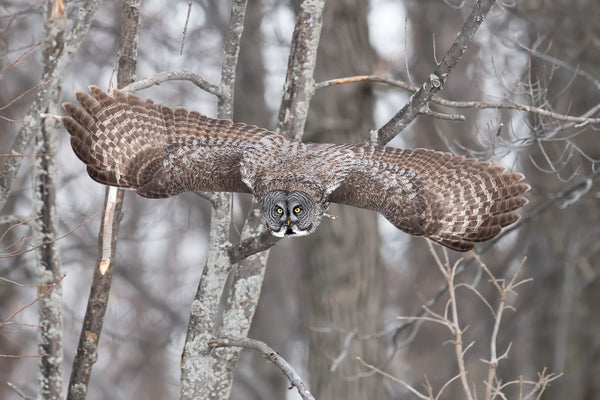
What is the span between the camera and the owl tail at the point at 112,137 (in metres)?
5.56

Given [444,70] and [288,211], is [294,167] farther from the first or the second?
[444,70]

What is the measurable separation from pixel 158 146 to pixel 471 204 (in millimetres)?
2426

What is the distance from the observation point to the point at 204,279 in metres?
5.97

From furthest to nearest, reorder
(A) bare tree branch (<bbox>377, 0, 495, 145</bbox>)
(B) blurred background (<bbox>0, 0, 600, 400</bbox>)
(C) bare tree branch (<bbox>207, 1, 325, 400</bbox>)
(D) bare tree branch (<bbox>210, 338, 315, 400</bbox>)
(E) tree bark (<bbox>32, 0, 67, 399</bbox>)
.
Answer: (B) blurred background (<bbox>0, 0, 600, 400</bbox>), (E) tree bark (<bbox>32, 0, 67, 399</bbox>), (C) bare tree branch (<bbox>207, 1, 325, 400</bbox>), (A) bare tree branch (<bbox>377, 0, 495, 145</bbox>), (D) bare tree branch (<bbox>210, 338, 315, 400</bbox>)

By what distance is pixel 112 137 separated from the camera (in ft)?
18.8

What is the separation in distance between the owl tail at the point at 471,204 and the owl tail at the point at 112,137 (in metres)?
2.21

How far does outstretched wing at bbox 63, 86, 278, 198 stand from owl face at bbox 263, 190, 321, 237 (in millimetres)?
327

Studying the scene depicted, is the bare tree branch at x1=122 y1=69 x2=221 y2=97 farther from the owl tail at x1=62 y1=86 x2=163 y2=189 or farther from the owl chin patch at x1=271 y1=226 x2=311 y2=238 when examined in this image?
the owl chin patch at x1=271 y1=226 x2=311 y2=238

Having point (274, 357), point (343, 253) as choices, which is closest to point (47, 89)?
point (274, 357)

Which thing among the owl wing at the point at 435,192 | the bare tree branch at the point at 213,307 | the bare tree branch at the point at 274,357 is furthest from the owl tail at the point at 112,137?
the owl wing at the point at 435,192

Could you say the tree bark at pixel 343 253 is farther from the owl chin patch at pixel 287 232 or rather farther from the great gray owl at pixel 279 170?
the owl chin patch at pixel 287 232

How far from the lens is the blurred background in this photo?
33.7 feet

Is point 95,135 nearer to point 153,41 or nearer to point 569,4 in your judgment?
point 153,41

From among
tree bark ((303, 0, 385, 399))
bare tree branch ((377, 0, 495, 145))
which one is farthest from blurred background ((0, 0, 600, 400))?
bare tree branch ((377, 0, 495, 145))
